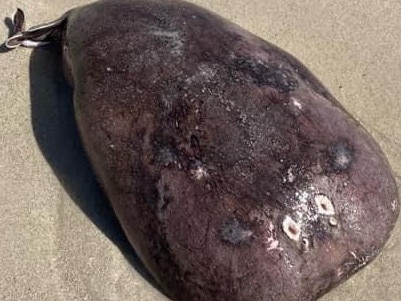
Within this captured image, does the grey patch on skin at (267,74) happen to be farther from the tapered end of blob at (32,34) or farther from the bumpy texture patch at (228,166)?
the tapered end of blob at (32,34)

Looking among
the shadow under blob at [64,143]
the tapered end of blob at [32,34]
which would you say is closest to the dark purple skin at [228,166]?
the shadow under blob at [64,143]

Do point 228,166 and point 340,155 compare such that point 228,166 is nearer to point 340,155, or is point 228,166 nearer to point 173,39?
point 340,155

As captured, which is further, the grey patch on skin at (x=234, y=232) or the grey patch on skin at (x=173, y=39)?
the grey patch on skin at (x=173, y=39)

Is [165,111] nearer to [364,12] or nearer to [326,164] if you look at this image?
[326,164]

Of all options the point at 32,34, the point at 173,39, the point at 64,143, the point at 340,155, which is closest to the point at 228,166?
the point at 340,155

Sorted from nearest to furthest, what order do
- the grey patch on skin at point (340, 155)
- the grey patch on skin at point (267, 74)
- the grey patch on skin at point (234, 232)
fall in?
the grey patch on skin at point (234, 232)
the grey patch on skin at point (340, 155)
the grey patch on skin at point (267, 74)
